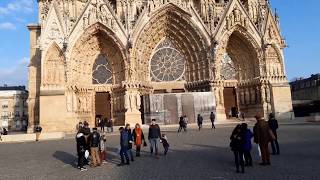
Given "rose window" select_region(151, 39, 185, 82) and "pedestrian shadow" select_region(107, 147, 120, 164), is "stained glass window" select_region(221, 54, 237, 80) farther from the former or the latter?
"pedestrian shadow" select_region(107, 147, 120, 164)

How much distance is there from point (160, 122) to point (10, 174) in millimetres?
19206

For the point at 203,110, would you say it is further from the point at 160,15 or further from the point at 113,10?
the point at 113,10

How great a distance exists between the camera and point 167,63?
105ft

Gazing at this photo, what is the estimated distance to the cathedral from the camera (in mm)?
28562

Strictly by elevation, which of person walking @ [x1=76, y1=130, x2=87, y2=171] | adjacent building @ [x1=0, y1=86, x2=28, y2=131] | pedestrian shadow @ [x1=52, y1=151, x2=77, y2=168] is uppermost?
adjacent building @ [x1=0, y1=86, x2=28, y2=131]

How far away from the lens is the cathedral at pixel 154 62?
28.6 m

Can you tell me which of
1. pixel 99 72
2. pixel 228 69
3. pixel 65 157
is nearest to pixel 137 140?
pixel 65 157

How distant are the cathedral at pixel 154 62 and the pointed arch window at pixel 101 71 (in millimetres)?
82

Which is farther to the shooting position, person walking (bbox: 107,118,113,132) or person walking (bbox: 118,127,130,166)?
person walking (bbox: 107,118,113,132)

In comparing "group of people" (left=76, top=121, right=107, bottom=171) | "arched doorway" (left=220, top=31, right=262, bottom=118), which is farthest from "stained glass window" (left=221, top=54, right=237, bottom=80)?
"group of people" (left=76, top=121, right=107, bottom=171)

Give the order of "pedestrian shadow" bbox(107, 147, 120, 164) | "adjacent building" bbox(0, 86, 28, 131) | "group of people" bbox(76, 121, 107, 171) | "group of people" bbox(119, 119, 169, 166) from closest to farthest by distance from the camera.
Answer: "group of people" bbox(76, 121, 107, 171) < "group of people" bbox(119, 119, 169, 166) < "pedestrian shadow" bbox(107, 147, 120, 164) < "adjacent building" bbox(0, 86, 28, 131)

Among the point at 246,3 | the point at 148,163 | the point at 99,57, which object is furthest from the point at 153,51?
the point at 148,163

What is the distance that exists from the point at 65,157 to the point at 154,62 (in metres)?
19.0

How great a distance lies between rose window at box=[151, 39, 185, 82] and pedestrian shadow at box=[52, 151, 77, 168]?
17.5 metres
